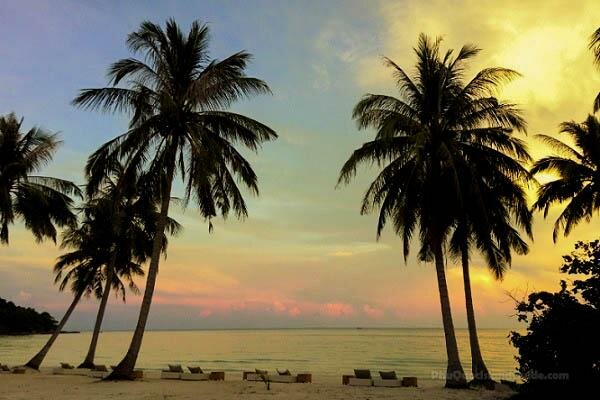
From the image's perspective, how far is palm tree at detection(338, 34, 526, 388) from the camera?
17.2 meters

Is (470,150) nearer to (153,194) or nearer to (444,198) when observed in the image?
(444,198)

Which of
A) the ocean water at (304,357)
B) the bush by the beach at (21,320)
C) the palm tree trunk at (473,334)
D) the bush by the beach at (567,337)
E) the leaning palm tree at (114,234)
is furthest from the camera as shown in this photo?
the bush by the beach at (21,320)

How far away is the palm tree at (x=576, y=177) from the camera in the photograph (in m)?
22.3

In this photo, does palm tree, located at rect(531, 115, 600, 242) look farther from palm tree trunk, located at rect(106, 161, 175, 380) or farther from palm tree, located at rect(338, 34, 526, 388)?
palm tree trunk, located at rect(106, 161, 175, 380)

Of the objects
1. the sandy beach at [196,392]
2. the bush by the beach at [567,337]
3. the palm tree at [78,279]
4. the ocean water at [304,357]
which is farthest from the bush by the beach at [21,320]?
the bush by the beach at [567,337]

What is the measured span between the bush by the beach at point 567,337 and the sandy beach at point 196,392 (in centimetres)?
444

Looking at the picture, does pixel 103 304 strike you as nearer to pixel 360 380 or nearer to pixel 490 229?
pixel 360 380

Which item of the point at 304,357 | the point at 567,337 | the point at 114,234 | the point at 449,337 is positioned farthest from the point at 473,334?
the point at 304,357

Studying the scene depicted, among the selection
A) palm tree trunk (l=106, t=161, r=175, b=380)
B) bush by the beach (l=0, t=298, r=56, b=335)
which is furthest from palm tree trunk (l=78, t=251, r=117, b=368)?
bush by the beach (l=0, t=298, r=56, b=335)

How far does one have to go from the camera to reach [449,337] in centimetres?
1744

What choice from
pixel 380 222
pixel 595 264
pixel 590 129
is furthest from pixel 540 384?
pixel 590 129

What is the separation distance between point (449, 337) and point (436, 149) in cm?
680

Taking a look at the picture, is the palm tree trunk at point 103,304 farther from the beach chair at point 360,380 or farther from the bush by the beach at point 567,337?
the bush by the beach at point 567,337

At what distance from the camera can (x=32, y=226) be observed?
2281cm
